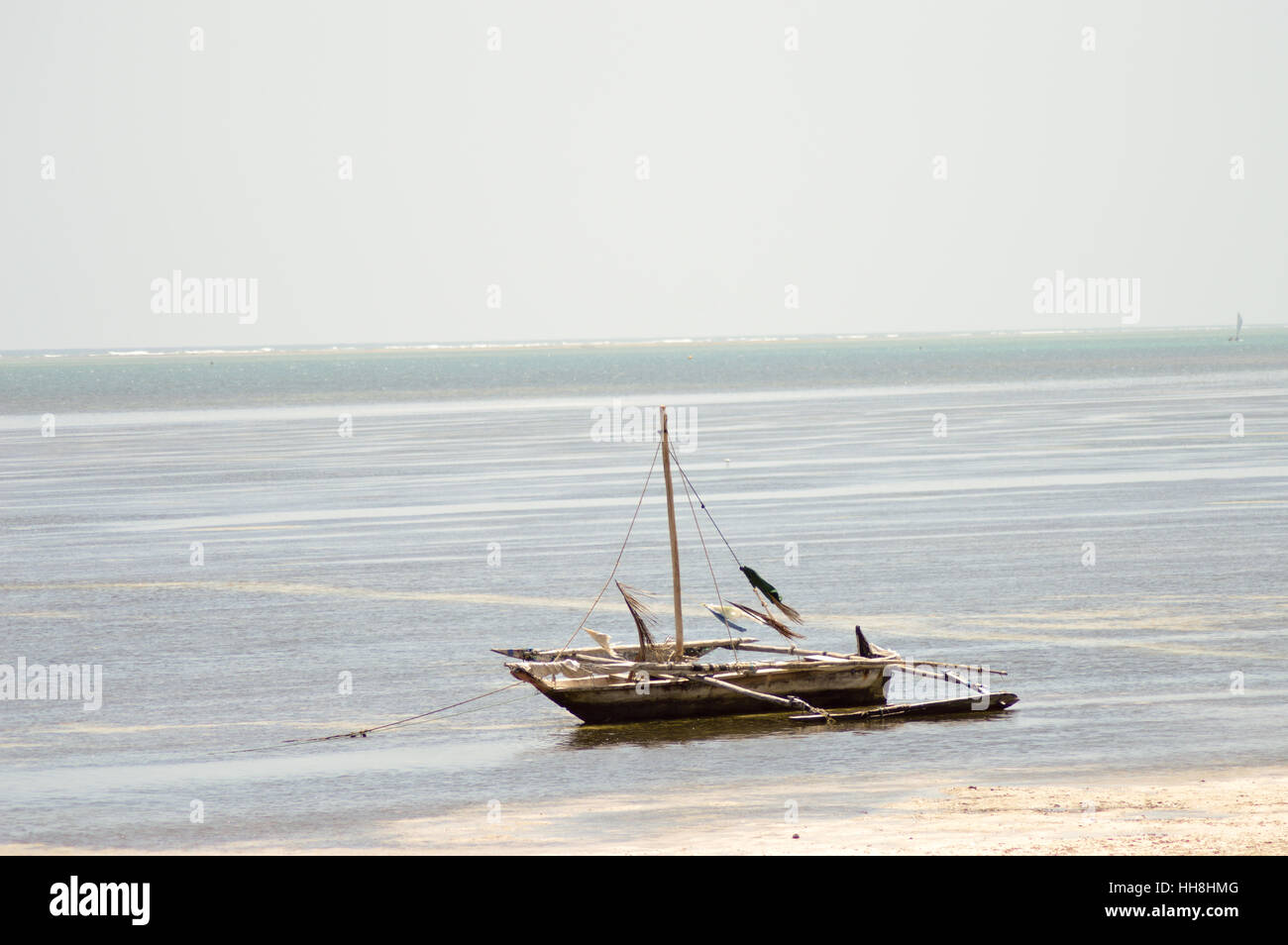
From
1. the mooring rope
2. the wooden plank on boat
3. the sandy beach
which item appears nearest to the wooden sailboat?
the wooden plank on boat

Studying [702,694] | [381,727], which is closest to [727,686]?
[702,694]

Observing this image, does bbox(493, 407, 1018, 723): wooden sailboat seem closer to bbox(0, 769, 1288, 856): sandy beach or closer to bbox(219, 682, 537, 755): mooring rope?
bbox(219, 682, 537, 755): mooring rope

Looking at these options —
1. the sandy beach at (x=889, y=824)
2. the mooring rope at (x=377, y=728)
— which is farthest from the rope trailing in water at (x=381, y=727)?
the sandy beach at (x=889, y=824)

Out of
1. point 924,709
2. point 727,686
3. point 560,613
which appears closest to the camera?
point 924,709

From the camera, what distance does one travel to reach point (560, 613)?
4003cm

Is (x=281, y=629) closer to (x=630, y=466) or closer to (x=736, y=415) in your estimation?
(x=630, y=466)

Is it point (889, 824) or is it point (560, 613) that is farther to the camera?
point (560, 613)

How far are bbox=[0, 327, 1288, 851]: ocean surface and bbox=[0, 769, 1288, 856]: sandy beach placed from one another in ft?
0.91

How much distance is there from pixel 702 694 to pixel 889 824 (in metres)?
8.53

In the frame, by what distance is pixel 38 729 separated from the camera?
1177 inches

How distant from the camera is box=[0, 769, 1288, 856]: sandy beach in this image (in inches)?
755

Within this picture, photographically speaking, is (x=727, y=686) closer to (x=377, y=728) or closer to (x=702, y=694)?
(x=702, y=694)

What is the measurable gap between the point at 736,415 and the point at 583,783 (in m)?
110
